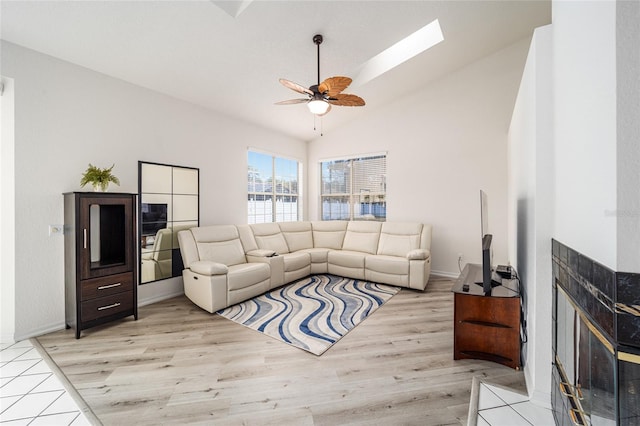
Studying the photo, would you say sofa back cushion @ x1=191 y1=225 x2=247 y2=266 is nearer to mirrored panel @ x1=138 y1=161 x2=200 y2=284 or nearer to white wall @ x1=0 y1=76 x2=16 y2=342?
mirrored panel @ x1=138 y1=161 x2=200 y2=284

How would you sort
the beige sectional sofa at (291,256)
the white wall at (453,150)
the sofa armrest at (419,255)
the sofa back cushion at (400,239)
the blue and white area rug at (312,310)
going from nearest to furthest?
the blue and white area rug at (312,310), the beige sectional sofa at (291,256), the sofa armrest at (419,255), the white wall at (453,150), the sofa back cushion at (400,239)

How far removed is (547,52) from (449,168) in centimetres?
302

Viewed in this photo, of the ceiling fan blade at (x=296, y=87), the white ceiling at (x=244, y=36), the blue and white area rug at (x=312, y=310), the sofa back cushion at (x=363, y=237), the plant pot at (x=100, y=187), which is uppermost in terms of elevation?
the white ceiling at (x=244, y=36)

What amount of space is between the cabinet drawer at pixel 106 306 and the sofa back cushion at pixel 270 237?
197 cm

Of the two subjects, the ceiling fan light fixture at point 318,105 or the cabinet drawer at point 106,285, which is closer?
the cabinet drawer at point 106,285

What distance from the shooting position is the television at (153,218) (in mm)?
3406

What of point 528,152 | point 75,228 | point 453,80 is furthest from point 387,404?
point 453,80

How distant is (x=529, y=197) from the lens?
188cm

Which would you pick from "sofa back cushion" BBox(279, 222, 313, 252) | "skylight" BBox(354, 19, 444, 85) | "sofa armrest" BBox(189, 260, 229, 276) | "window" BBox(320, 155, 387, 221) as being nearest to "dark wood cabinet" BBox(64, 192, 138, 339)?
"sofa armrest" BBox(189, 260, 229, 276)

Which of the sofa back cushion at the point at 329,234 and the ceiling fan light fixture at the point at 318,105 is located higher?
the ceiling fan light fixture at the point at 318,105

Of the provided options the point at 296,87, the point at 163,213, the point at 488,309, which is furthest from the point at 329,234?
the point at 488,309

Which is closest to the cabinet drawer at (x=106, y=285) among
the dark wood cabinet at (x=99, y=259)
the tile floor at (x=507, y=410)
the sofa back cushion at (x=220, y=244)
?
the dark wood cabinet at (x=99, y=259)

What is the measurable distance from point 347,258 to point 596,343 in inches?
140

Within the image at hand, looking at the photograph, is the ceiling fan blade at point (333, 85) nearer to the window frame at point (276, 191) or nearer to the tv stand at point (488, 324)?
the tv stand at point (488, 324)
